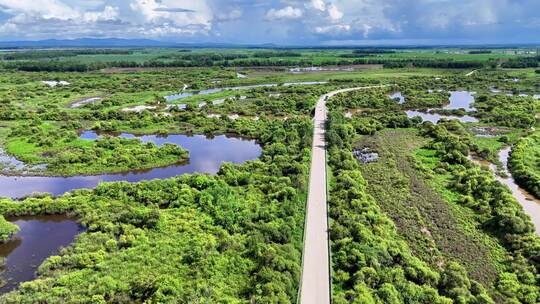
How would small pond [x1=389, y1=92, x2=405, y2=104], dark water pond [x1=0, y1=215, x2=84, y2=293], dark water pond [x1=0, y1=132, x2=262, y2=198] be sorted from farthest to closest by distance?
small pond [x1=389, y1=92, x2=405, y2=104] < dark water pond [x1=0, y1=132, x2=262, y2=198] < dark water pond [x1=0, y1=215, x2=84, y2=293]

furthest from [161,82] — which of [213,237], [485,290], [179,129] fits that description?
[485,290]

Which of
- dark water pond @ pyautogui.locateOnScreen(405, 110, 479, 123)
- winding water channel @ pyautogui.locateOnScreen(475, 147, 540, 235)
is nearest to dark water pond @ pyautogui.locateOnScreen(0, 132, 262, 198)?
winding water channel @ pyautogui.locateOnScreen(475, 147, 540, 235)

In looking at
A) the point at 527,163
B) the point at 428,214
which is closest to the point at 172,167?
the point at 428,214

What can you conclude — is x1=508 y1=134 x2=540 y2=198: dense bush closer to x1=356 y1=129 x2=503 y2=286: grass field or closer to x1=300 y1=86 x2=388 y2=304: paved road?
x1=356 y1=129 x2=503 y2=286: grass field

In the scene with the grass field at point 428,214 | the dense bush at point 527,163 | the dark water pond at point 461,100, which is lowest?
the grass field at point 428,214

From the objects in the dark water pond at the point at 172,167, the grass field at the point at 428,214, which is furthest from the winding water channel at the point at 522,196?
the dark water pond at the point at 172,167

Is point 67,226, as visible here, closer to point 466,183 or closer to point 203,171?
point 203,171

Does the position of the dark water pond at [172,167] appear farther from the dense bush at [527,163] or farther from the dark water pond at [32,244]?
the dense bush at [527,163]
